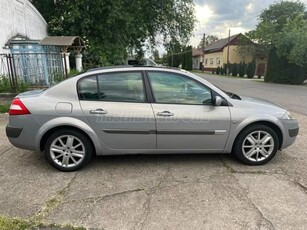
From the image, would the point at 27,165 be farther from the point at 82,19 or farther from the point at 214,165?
the point at 82,19

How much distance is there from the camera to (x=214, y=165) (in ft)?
13.5

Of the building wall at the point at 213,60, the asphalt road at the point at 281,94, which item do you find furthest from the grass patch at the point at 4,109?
the building wall at the point at 213,60

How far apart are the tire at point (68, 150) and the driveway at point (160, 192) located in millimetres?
138

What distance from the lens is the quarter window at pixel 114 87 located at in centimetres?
382

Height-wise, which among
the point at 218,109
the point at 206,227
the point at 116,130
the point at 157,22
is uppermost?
the point at 157,22

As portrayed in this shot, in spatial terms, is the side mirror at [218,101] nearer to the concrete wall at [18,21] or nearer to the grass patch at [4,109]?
the grass patch at [4,109]

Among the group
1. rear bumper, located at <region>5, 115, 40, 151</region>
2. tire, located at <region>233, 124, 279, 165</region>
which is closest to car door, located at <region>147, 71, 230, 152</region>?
tire, located at <region>233, 124, 279, 165</region>

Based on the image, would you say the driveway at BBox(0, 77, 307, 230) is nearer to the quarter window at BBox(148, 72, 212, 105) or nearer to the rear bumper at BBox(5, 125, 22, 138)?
the rear bumper at BBox(5, 125, 22, 138)

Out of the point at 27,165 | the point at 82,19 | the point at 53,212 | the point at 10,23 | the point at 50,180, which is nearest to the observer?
the point at 53,212

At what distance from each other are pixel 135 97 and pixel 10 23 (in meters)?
10.2

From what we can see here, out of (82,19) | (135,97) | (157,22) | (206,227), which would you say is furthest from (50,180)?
(157,22)

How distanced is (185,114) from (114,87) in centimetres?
110

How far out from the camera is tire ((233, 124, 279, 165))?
4.00 m

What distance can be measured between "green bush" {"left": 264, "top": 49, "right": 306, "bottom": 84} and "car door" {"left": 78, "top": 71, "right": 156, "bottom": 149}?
21809 mm
